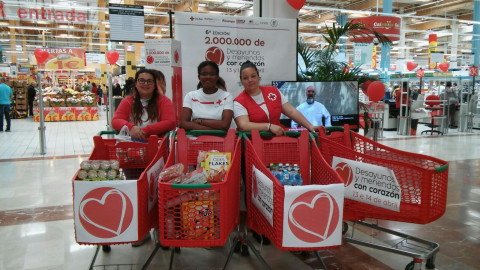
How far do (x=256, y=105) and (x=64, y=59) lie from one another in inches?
708

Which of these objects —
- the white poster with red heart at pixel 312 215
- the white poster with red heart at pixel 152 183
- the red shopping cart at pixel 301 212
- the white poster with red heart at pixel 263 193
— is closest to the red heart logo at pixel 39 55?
the white poster with red heart at pixel 152 183

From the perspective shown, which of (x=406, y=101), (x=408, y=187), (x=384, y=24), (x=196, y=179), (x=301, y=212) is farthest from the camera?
(x=406, y=101)

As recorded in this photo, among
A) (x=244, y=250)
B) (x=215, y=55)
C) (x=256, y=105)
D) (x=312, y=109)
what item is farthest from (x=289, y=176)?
(x=215, y=55)

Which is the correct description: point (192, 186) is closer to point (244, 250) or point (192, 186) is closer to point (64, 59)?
point (244, 250)

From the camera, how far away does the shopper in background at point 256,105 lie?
115 inches

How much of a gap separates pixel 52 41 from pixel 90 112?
610 inches

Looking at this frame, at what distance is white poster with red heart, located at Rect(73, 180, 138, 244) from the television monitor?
85.5 inches

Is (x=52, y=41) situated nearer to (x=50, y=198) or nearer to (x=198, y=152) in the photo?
(x=50, y=198)

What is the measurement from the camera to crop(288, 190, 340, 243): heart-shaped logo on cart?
1.93m

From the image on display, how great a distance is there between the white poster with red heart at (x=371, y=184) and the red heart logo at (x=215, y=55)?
6.22ft

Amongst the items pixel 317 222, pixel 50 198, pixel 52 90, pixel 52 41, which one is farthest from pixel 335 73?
pixel 52 41

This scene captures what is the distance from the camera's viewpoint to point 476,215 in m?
4.14

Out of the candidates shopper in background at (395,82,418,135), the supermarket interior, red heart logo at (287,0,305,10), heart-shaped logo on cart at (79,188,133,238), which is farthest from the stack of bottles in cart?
shopper in background at (395,82,418,135)

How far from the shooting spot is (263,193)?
2.17 meters
